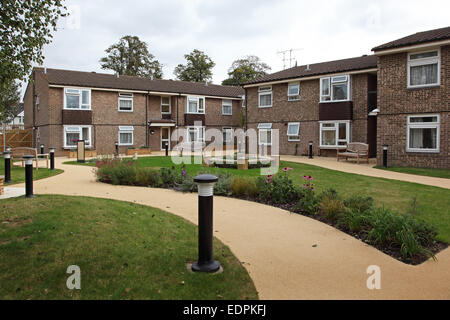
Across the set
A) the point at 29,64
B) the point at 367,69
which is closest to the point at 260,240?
the point at 29,64

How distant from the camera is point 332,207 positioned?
6.92m

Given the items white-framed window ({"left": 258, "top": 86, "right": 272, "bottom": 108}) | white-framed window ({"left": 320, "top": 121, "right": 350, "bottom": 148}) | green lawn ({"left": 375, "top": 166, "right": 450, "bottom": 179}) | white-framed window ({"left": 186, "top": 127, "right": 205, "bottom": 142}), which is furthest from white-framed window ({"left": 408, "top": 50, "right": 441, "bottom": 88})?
white-framed window ({"left": 186, "top": 127, "right": 205, "bottom": 142})

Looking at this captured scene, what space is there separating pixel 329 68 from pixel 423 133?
9687mm

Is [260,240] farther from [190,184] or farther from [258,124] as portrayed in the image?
[258,124]

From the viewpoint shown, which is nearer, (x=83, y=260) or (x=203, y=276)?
(x=203, y=276)

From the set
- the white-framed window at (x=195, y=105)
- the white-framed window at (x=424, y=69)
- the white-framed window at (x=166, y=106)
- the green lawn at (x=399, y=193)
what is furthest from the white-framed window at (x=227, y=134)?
the green lawn at (x=399, y=193)

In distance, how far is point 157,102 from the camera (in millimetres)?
32062

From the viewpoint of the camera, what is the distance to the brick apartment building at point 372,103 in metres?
15.8

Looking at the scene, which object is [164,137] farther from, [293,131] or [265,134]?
[293,131]

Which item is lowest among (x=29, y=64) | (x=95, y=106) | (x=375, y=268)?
(x=375, y=268)

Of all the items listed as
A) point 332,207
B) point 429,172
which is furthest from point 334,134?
point 332,207

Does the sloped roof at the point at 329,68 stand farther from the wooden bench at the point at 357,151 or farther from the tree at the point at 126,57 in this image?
the tree at the point at 126,57

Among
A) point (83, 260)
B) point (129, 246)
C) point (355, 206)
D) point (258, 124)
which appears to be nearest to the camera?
point (83, 260)

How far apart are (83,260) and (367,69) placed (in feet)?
67.4
